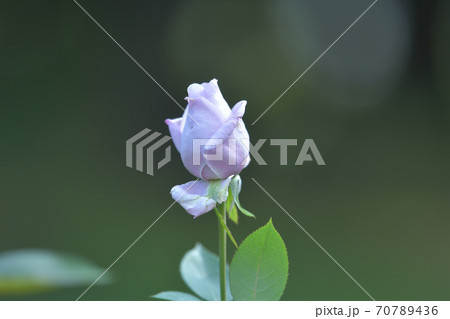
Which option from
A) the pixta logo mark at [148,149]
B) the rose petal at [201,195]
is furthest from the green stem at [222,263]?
the pixta logo mark at [148,149]

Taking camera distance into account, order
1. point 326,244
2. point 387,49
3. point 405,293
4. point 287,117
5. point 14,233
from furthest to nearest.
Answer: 1. point 387,49
2. point 287,117
3. point 14,233
4. point 326,244
5. point 405,293

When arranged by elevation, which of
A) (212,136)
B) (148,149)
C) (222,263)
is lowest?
(222,263)

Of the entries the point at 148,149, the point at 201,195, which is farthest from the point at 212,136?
the point at 148,149

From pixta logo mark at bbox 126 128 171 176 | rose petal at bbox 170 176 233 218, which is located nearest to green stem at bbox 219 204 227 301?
rose petal at bbox 170 176 233 218

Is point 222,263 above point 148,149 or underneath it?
underneath

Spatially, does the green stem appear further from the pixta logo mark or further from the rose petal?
the pixta logo mark

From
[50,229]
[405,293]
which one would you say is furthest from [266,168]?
[50,229]

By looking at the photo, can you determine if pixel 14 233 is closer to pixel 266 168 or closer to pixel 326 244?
pixel 266 168

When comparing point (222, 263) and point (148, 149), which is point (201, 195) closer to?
point (222, 263)
